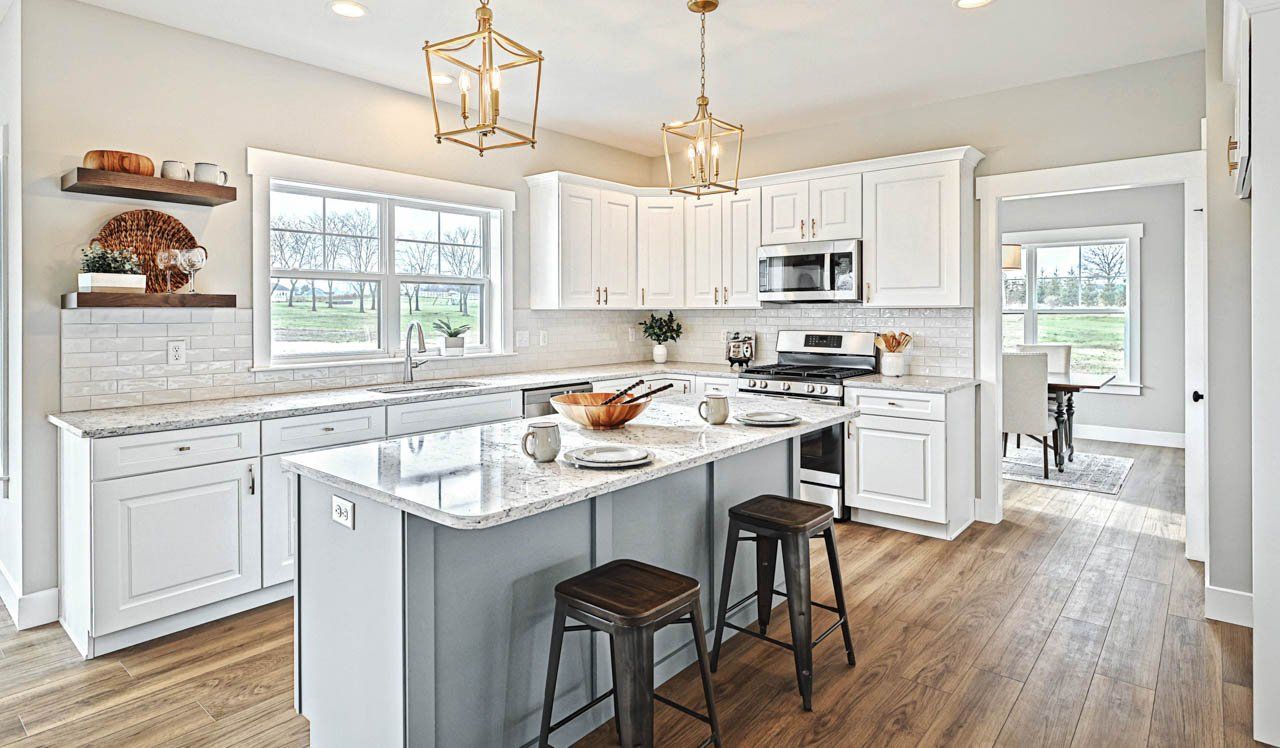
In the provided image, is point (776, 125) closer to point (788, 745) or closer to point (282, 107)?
point (282, 107)

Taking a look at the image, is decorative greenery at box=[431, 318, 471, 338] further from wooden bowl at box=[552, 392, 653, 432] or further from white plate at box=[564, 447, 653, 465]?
white plate at box=[564, 447, 653, 465]

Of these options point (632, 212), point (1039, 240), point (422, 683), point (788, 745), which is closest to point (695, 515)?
point (788, 745)

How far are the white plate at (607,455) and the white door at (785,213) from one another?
322 cm

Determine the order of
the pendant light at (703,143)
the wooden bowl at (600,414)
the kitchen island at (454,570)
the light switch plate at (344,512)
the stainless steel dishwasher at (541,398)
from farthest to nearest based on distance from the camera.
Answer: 1. the stainless steel dishwasher at (541,398)
2. the pendant light at (703,143)
3. the wooden bowl at (600,414)
4. the light switch plate at (344,512)
5. the kitchen island at (454,570)

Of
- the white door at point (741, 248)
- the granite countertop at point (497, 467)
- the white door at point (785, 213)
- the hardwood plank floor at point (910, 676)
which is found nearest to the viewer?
the granite countertop at point (497, 467)

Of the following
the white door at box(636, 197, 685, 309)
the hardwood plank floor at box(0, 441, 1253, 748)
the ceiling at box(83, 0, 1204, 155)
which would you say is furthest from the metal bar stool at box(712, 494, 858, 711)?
the white door at box(636, 197, 685, 309)

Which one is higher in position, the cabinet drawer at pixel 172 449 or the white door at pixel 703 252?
the white door at pixel 703 252

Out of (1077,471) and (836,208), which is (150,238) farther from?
(1077,471)

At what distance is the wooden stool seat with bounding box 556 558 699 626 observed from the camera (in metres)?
1.82

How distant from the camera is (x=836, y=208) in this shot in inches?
189

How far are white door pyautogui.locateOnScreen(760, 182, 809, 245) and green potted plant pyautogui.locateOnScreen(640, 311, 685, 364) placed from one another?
1.19m

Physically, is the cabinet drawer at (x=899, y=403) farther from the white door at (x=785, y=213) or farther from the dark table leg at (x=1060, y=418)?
the dark table leg at (x=1060, y=418)

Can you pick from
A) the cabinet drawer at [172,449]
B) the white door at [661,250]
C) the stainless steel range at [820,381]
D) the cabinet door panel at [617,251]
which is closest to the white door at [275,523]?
the cabinet drawer at [172,449]

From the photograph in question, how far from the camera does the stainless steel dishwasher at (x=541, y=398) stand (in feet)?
14.6
